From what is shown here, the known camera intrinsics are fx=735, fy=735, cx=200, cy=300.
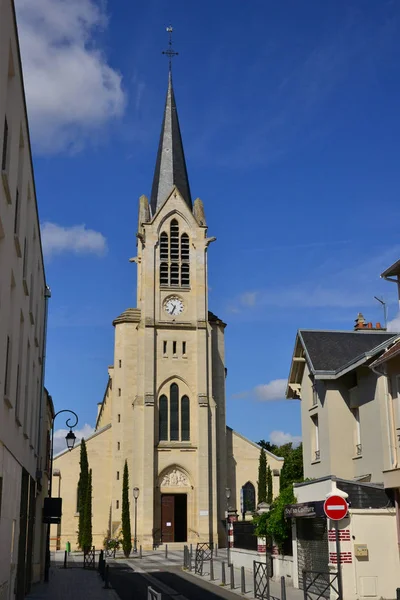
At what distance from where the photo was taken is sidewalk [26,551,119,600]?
21.8m

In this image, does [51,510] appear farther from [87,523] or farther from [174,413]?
[174,413]

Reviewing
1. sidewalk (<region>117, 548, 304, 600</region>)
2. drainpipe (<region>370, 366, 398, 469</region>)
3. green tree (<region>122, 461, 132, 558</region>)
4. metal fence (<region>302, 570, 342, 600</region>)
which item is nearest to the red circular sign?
metal fence (<region>302, 570, 342, 600</region>)

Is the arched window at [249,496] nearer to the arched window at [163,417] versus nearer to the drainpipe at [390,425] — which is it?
the arched window at [163,417]

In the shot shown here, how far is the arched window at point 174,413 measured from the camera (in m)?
53.2

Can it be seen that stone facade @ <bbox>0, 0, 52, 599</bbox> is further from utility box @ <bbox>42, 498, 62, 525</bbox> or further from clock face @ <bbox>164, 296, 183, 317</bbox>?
clock face @ <bbox>164, 296, 183, 317</bbox>

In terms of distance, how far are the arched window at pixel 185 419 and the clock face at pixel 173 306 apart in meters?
6.55

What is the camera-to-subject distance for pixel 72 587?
25.2 m

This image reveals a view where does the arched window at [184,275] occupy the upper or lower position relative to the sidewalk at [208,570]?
upper

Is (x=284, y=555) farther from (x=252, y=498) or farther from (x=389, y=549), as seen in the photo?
(x=252, y=498)

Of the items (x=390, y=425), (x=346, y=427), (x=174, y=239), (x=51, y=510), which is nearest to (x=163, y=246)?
(x=174, y=239)

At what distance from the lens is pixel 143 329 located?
178ft

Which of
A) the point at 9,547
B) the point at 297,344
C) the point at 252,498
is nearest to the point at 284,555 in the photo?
the point at 297,344

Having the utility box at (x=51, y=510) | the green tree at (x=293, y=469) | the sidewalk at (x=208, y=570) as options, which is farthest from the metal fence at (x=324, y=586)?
the green tree at (x=293, y=469)

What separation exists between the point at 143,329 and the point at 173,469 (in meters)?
10.4
